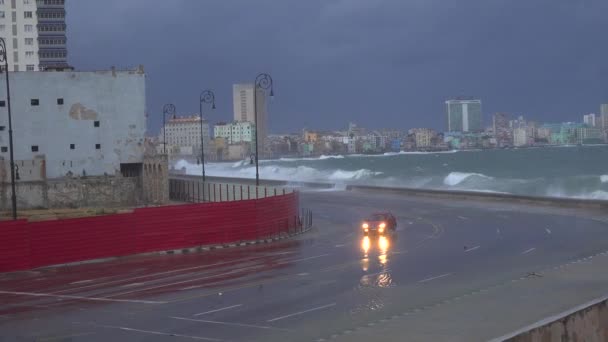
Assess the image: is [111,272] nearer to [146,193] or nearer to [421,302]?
[421,302]

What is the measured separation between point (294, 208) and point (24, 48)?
9307cm

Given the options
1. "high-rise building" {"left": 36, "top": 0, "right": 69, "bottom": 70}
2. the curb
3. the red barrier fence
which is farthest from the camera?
"high-rise building" {"left": 36, "top": 0, "right": 69, "bottom": 70}

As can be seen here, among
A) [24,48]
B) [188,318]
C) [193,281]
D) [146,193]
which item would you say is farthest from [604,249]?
[24,48]

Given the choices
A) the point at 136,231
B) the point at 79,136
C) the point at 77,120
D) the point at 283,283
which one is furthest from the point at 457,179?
the point at 283,283

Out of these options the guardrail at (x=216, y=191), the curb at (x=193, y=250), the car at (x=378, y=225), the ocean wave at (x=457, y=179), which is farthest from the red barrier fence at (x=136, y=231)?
the ocean wave at (x=457, y=179)

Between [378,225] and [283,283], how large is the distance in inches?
622

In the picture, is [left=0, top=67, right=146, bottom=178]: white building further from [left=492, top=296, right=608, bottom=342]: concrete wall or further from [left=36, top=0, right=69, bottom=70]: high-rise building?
[left=36, top=0, right=69, bottom=70]: high-rise building

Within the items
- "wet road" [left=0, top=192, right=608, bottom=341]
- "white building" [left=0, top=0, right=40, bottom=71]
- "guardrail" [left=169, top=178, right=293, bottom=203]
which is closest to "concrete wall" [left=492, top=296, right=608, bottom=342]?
"wet road" [left=0, top=192, right=608, bottom=341]

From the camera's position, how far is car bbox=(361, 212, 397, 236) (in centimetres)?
3791

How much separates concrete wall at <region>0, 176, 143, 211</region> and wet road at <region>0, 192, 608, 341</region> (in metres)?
26.9

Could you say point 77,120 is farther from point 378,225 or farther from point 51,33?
point 51,33

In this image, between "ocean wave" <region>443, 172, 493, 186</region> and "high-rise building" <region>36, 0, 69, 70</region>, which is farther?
"high-rise building" <region>36, 0, 69, 70</region>

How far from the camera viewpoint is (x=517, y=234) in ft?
117

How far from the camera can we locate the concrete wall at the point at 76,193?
5747 cm
